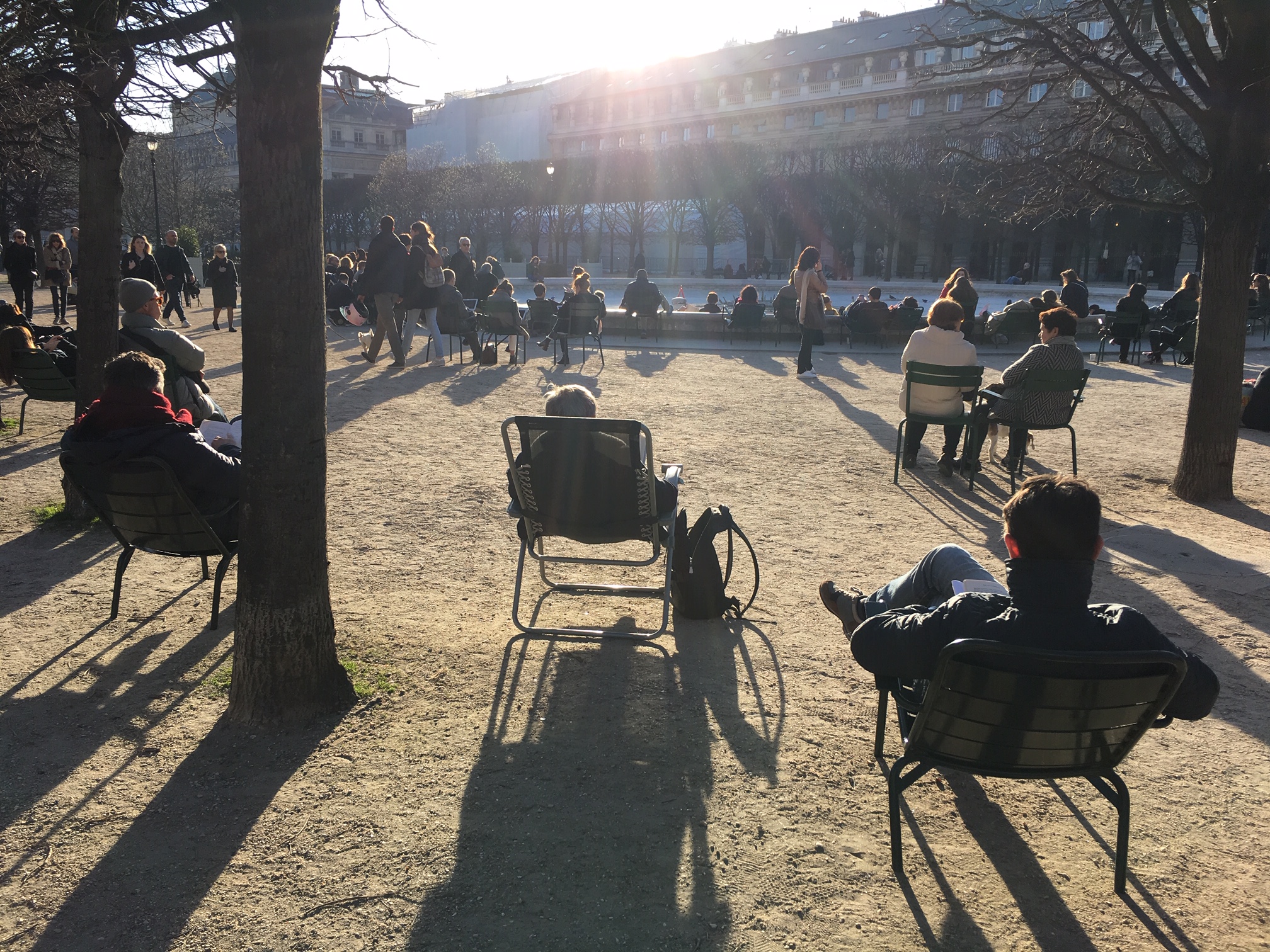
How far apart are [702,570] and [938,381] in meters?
3.73

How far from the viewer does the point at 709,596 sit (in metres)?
4.57

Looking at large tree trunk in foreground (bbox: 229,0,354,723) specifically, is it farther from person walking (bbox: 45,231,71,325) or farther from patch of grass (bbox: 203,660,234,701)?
person walking (bbox: 45,231,71,325)

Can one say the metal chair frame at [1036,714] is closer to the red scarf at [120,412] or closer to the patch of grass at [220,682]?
the patch of grass at [220,682]

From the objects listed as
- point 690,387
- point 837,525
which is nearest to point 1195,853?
point 837,525

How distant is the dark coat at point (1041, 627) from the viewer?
239 cm

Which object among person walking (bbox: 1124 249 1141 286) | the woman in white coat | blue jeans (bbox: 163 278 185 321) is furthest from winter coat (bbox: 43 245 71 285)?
person walking (bbox: 1124 249 1141 286)

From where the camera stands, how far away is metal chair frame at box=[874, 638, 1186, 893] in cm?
233

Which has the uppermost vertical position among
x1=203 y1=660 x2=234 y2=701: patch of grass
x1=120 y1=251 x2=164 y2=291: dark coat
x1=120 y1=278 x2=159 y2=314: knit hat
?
x1=120 y1=251 x2=164 y2=291: dark coat

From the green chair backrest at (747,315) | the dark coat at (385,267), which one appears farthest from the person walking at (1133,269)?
the dark coat at (385,267)

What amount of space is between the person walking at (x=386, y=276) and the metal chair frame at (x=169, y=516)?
9057 millimetres

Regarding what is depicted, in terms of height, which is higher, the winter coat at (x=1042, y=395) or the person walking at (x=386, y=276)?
the person walking at (x=386, y=276)

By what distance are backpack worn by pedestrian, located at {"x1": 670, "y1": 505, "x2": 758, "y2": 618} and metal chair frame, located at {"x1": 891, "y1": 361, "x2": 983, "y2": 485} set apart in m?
3.34

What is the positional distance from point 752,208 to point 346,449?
47513 mm

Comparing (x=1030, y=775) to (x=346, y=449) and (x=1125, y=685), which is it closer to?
(x=1125, y=685)
